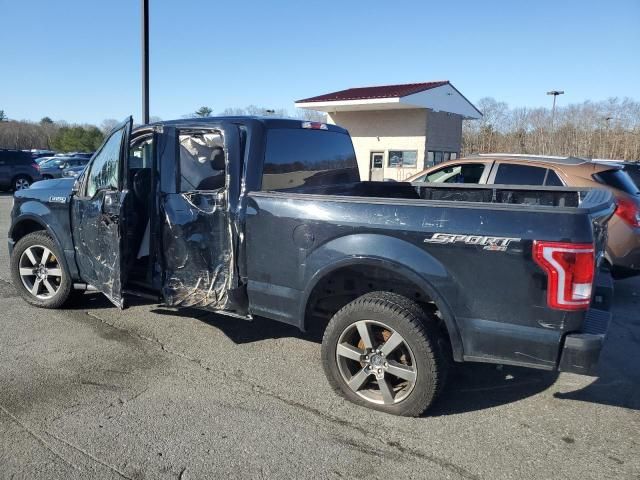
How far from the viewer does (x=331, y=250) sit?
337 centimetres

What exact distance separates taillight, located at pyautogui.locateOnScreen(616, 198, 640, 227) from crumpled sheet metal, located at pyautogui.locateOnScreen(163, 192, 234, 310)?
4.43 meters

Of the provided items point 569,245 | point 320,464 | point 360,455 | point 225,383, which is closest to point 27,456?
point 225,383

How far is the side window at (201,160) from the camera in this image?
3957mm

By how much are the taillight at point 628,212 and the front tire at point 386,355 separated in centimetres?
363

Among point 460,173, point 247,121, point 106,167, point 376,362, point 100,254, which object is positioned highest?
point 247,121

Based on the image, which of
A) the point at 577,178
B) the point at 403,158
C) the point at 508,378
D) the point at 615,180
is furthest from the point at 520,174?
the point at 403,158

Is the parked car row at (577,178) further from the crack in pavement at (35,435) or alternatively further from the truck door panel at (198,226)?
the crack in pavement at (35,435)

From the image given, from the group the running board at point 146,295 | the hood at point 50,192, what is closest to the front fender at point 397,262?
the running board at point 146,295

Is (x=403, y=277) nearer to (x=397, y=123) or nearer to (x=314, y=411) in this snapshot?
(x=314, y=411)

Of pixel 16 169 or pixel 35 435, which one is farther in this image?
pixel 16 169

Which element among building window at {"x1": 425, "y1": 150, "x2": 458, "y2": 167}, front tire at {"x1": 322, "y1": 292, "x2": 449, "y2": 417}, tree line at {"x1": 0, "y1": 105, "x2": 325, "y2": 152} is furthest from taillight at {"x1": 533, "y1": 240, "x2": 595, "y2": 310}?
tree line at {"x1": 0, "y1": 105, "x2": 325, "y2": 152}

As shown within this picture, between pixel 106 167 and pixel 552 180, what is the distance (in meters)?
5.31

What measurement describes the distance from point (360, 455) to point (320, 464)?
25 centimetres

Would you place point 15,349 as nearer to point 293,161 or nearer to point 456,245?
point 293,161
